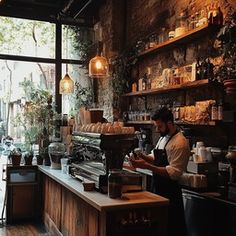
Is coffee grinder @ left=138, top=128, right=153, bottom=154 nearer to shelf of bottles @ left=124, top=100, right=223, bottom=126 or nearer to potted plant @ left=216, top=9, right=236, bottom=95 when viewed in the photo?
shelf of bottles @ left=124, top=100, right=223, bottom=126

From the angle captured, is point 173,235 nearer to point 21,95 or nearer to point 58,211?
point 58,211

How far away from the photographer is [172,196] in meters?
3.31

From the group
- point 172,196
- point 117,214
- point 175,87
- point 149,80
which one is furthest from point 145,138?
point 117,214

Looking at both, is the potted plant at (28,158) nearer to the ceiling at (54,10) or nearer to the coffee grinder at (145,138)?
the coffee grinder at (145,138)

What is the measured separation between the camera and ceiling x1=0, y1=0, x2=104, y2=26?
671 cm

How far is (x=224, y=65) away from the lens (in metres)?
3.62

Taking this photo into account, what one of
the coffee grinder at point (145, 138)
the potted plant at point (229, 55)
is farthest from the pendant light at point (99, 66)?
the potted plant at point (229, 55)

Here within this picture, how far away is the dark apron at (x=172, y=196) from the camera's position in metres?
3.23

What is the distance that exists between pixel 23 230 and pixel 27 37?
369 centimetres

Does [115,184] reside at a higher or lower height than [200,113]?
lower

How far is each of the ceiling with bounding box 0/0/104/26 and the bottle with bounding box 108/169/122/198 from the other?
430 cm

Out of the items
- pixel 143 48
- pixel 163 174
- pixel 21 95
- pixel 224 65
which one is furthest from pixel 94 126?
pixel 21 95

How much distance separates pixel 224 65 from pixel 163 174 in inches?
50.1

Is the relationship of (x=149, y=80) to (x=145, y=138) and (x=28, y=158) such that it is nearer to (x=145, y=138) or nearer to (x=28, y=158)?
(x=145, y=138)
